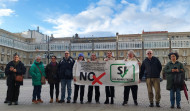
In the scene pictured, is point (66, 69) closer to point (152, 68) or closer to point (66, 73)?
point (66, 73)

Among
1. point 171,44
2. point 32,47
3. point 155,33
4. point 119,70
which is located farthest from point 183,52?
point 119,70

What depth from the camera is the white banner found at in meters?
8.77

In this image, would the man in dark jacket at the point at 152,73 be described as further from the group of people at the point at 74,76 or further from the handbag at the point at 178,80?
the handbag at the point at 178,80

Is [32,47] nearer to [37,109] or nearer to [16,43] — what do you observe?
[16,43]

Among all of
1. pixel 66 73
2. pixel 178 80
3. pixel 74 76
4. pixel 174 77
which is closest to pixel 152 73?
pixel 174 77

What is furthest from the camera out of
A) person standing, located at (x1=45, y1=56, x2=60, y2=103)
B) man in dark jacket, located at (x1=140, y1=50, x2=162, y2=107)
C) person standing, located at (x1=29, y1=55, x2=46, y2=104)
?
person standing, located at (x1=45, y1=56, x2=60, y2=103)

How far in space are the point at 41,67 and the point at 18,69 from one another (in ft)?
3.10

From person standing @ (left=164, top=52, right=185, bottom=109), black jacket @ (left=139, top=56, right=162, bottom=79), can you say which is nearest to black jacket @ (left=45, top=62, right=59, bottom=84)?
black jacket @ (left=139, top=56, right=162, bottom=79)

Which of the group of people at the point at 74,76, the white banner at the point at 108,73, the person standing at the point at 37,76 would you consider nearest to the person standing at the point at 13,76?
the group of people at the point at 74,76

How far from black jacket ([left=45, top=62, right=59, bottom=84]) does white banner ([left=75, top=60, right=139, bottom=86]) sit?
0.91 m

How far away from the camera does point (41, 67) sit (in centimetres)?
902

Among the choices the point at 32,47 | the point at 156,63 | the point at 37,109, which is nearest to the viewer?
the point at 37,109

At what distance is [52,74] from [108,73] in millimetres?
2435

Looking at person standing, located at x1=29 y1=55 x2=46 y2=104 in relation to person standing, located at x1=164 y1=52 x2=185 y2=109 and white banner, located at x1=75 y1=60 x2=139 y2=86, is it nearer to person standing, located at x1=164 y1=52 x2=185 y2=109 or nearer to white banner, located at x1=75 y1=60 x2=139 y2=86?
white banner, located at x1=75 y1=60 x2=139 y2=86
